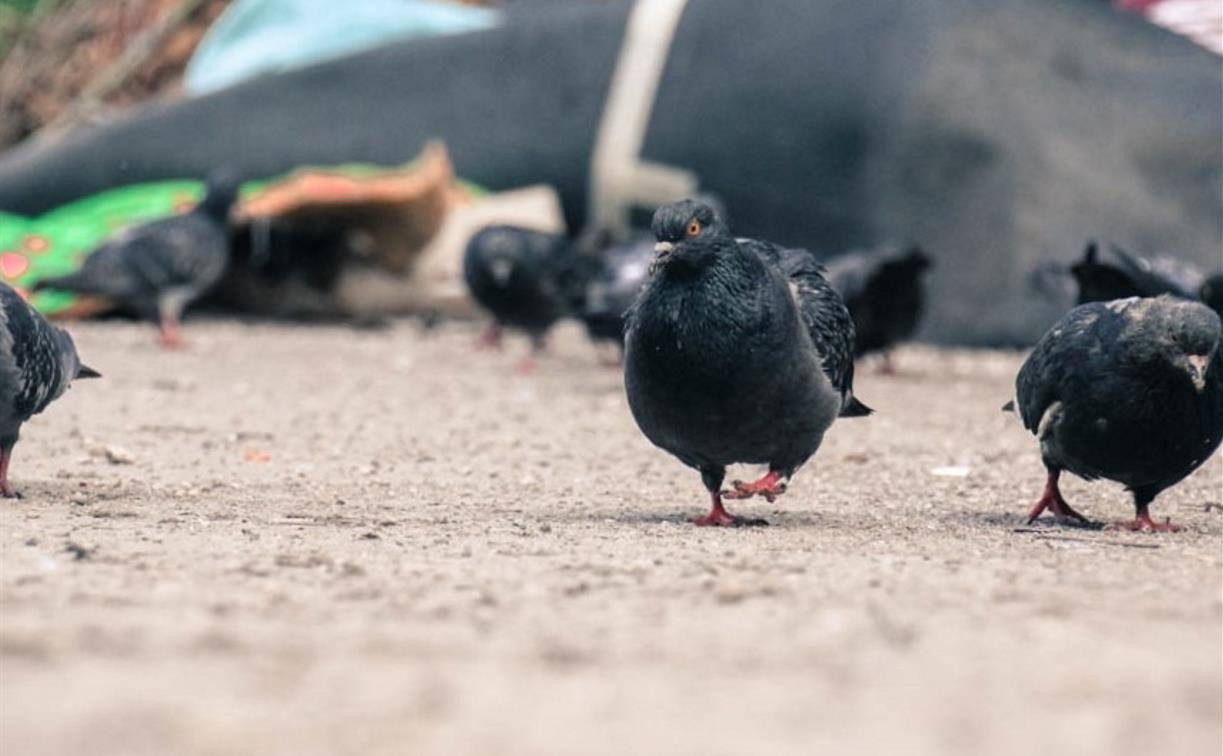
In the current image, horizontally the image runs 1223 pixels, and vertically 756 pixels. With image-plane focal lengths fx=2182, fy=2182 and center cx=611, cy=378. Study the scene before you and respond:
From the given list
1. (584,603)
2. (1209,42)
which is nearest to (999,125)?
(1209,42)

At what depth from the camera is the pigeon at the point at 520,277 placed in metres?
11.7

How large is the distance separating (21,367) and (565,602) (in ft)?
8.14

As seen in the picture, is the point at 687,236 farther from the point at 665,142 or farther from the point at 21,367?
the point at 665,142

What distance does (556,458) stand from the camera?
798 cm

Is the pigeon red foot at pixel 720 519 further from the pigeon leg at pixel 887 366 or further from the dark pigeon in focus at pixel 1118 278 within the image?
the pigeon leg at pixel 887 366

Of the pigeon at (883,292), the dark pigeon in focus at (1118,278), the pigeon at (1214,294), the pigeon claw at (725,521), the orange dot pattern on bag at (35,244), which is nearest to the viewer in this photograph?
the pigeon claw at (725,521)

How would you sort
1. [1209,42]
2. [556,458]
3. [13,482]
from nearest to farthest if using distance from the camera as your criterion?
1. [13,482]
2. [556,458]
3. [1209,42]

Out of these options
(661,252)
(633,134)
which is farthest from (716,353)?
(633,134)

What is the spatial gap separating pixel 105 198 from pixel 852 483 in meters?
8.16

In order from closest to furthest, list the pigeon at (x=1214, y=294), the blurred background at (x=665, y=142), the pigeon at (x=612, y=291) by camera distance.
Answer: the pigeon at (x=1214, y=294) → the pigeon at (x=612, y=291) → the blurred background at (x=665, y=142)

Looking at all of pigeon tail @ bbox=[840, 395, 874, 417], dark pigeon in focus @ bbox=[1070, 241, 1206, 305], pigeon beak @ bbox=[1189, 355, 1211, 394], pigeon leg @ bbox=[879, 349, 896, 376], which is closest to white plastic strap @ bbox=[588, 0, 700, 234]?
pigeon leg @ bbox=[879, 349, 896, 376]

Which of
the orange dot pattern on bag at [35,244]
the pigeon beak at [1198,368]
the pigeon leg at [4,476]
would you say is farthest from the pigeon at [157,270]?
the pigeon beak at [1198,368]

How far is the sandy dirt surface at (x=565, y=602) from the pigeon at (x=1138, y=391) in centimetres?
22

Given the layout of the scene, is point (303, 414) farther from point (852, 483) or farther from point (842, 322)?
point (842, 322)
